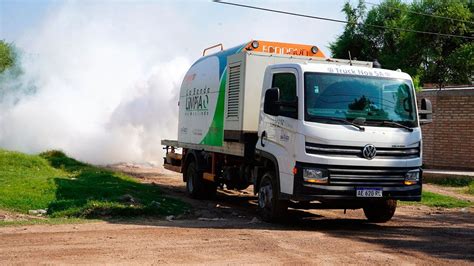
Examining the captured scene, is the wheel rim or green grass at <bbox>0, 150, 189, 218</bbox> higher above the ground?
the wheel rim

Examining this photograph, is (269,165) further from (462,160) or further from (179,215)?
(462,160)

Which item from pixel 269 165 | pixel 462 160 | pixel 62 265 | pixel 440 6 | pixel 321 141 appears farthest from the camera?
pixel 440 6

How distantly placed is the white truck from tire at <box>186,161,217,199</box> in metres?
2.63

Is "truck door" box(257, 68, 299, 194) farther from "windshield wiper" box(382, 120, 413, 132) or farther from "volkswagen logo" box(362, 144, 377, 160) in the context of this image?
"windshield wiper" box(382, 120, 413, 132)

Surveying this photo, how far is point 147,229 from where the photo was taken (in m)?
10.4

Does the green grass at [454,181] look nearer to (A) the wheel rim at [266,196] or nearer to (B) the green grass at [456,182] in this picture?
(B) the green grass at [456,182]

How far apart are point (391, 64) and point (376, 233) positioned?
29.4 m

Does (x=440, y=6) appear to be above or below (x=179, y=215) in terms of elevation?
above

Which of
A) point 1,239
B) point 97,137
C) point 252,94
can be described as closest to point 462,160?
point 252,94

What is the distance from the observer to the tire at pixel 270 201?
11.1 metres

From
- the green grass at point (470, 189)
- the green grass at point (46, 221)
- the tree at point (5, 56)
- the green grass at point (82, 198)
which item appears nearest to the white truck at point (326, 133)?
the green grass at point (82, 198)

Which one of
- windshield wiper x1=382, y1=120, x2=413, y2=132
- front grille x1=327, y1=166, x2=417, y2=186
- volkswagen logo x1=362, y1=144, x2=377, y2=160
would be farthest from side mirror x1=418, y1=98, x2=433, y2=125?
volkswagen logo x1=362, y1=144, x2=377, y2=160

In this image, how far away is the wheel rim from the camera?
11.4 metres

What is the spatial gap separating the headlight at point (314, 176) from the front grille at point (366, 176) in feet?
0.38
